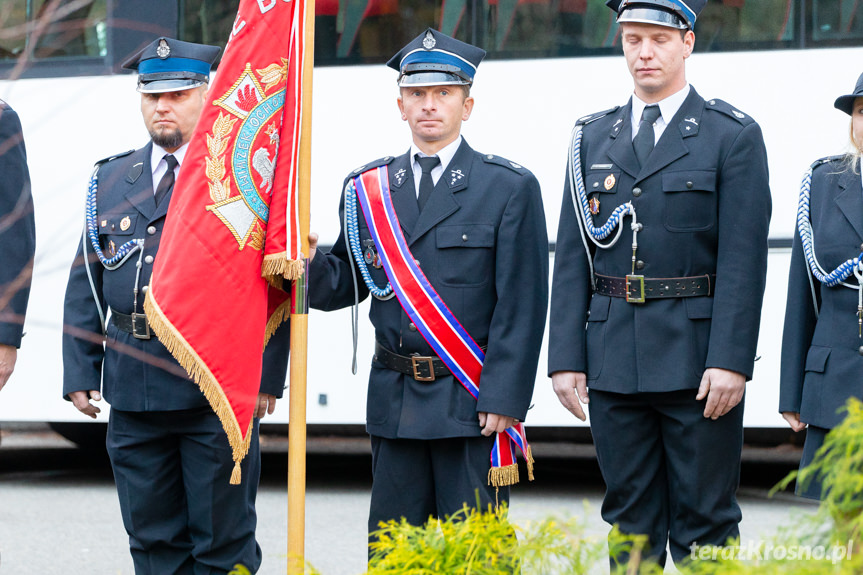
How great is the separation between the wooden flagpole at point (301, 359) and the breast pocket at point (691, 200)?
109 centimetres

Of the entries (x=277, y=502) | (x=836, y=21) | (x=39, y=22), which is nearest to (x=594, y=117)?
(x=39, y=22)

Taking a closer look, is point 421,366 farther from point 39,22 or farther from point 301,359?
point 39,22

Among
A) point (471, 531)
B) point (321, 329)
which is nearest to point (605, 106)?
point (321, 329)

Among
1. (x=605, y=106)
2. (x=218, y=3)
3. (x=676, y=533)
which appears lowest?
(x=676, y=533)

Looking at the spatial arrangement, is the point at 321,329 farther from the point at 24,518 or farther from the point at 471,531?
the point at 471,531

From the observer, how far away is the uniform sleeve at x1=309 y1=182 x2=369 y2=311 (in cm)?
344

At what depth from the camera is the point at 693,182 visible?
3146 millimetres

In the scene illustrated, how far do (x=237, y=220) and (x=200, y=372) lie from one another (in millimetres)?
462

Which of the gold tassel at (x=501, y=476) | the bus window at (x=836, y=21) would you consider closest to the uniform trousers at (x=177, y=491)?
the gold tassel at (x=501, y=476)

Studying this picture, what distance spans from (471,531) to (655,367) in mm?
1529

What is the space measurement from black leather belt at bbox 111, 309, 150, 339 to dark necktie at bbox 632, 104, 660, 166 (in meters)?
1.71

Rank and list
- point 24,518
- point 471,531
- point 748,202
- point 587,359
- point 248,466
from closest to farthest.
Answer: point 471,531
point 748,202
point 587,359
point 248,466
point 24,518

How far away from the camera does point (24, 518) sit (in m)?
5.74

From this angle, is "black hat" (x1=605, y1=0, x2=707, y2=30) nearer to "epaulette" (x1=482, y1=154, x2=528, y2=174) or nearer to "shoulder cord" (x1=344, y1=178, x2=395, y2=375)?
"epaulette" (x1=482, y1=154, x2=528, y2=174)
